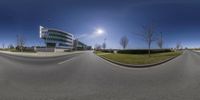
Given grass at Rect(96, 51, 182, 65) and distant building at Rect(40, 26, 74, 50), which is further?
distant building at Rect(40, 26, 74, 50)

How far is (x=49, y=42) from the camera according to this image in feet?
298

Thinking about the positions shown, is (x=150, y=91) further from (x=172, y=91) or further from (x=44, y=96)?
(x=44, y=96)

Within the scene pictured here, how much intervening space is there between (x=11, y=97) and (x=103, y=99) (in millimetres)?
2614

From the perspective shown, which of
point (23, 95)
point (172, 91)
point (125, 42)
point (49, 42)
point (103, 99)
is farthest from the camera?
point (49, 42)

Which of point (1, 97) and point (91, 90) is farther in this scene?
point (91, 90)

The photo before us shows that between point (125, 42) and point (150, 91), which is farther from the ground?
point (125, 42)

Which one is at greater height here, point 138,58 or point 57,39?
point 57,39

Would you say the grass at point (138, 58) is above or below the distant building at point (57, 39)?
below

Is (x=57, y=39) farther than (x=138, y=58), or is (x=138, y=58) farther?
(x=57, y=39)

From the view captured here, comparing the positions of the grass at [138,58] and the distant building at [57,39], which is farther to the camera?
the distant building at [57,39]

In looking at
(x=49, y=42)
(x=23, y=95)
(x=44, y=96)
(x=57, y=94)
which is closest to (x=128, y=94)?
(x=57, y=94)

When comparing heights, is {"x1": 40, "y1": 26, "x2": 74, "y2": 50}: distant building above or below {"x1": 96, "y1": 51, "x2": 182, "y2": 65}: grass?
above

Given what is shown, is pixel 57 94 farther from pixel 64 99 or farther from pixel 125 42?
pixel 125 42

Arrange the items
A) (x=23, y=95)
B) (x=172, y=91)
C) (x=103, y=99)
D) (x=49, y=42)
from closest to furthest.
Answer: (x=103, y=99)
(x=23, y=95)
(x=172, y=91)
(x=49, y=42)
